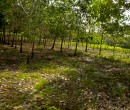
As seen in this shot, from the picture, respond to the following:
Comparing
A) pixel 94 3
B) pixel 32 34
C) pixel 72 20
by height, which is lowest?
pixel 32 34

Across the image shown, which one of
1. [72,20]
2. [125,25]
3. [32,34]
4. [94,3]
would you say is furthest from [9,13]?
[125,25]

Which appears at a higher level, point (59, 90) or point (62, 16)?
point (62, 16)

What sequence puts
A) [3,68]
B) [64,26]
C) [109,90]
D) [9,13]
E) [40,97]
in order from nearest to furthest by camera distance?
[40,97]
[109,90]
[3,68]
[9,13]
[64,26]

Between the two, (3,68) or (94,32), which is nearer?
(3,68)

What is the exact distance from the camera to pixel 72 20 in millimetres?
49719

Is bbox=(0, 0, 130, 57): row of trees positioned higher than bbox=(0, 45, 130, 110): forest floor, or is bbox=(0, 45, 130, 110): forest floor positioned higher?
bbox=(0, 0, 130, 57): row of trees

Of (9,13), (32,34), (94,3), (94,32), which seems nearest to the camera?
(32,34)

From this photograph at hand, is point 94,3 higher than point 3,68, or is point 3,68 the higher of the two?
point 94,3

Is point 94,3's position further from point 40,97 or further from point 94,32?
point 40,97

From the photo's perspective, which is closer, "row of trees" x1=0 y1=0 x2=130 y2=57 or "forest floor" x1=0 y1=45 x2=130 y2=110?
"forest floor" x1=0 y1=45 x2=130 y2=110

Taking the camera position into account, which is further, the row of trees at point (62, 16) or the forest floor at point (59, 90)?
the row of trees at point (62, 16)

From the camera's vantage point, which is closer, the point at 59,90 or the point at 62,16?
the point at 59,90

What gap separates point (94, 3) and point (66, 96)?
104 feet

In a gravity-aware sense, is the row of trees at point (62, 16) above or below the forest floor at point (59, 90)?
above
